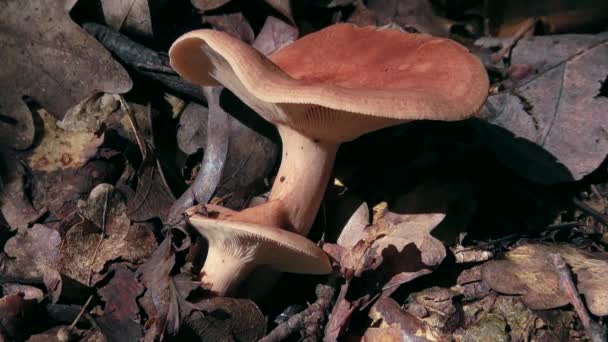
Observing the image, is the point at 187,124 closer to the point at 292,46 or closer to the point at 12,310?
the point at 292,46

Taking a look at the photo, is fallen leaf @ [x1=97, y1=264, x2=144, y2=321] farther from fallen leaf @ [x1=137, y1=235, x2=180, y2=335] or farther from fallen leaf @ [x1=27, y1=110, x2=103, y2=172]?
fallen leaf @ [x1=27, y1=110, x2=103, y2=172]

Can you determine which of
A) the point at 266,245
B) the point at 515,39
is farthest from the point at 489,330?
the point at 515,39

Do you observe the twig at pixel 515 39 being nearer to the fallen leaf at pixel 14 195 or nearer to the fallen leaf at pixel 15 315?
the fallen leaf at pixel 14 195

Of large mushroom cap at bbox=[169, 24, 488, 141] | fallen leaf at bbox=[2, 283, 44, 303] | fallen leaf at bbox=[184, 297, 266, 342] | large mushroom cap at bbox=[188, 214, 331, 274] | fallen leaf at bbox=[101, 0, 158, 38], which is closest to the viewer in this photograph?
large mushroom cap at bbox=[169, 24, 488, 141]

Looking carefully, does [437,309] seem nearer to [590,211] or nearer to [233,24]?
[590,211]

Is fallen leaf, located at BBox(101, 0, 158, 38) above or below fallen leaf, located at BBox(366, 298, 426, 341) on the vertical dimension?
above

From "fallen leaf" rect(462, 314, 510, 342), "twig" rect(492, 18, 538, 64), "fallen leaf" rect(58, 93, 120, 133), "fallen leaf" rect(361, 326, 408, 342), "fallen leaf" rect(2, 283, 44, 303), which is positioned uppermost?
"twig" rect(492, 18, 538, 64)

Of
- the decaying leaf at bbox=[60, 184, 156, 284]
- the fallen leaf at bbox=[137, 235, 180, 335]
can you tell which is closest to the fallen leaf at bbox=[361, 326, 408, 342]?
the fallen leaf at bbox=[137, 235, 180, 335]
